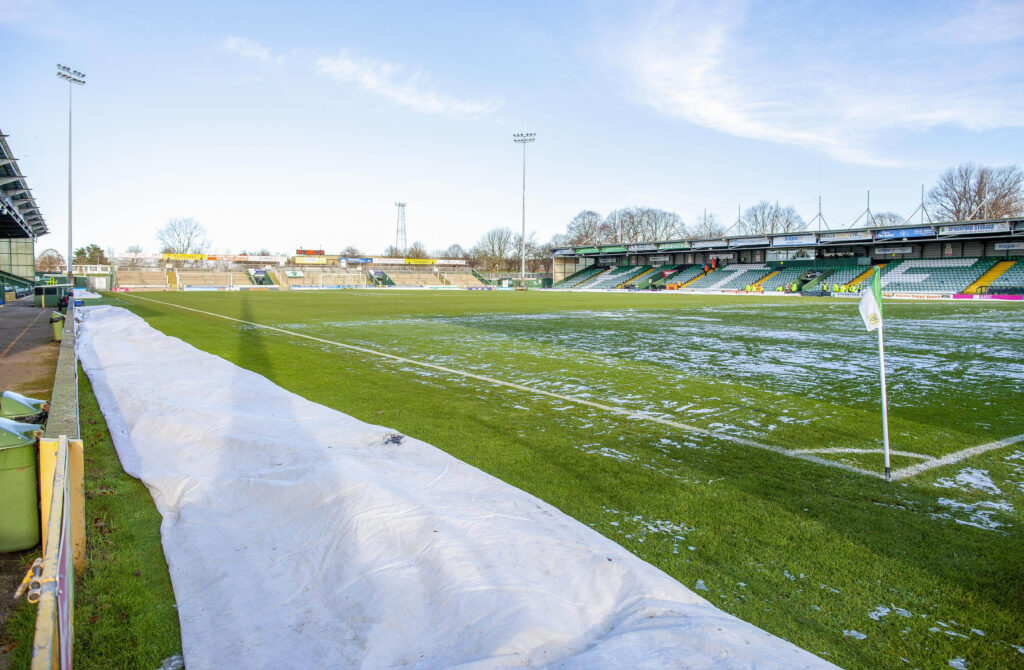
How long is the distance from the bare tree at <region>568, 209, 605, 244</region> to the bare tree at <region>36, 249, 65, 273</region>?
91.6 metres

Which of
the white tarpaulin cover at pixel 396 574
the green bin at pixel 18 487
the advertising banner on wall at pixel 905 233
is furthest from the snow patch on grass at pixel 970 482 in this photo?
the advertising banner on wall at pixel 905 233

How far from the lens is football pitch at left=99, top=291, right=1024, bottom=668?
8.35 ft

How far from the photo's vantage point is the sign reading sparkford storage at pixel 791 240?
4778 cm

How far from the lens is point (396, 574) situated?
8.46ft

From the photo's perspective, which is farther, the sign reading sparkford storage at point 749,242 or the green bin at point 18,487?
the sign reading sparkford storage at point 749,242

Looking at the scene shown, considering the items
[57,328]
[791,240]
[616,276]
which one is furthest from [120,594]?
[616,276]

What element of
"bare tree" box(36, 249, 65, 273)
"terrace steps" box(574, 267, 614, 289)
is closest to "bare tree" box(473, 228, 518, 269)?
"terrace steps" box(574, 267, 614, 289)

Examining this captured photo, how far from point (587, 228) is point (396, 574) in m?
105

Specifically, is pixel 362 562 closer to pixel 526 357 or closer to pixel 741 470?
pixel 741 470

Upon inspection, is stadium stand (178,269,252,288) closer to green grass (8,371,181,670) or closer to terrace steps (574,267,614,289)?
terrace steps (574,267,614,289)

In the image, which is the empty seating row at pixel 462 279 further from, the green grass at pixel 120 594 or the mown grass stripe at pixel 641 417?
the green grass at pixel 120 594

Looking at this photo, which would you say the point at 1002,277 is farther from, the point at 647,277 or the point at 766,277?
the point at 647,277

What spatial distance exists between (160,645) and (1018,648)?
11.2 ft

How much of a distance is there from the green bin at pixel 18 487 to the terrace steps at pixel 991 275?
160ft
